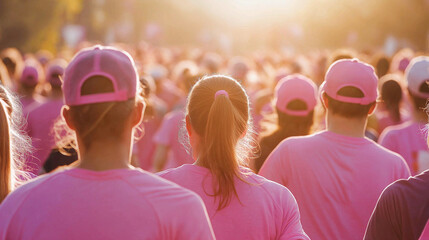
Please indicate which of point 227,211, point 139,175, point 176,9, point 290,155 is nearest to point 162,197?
point 139,175

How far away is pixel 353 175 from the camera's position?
3859mm

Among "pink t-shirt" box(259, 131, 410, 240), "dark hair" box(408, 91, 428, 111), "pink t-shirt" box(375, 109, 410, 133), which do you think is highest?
"dark hair" box(408, 91, 428, 111)

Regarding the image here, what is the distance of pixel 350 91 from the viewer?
405 cm

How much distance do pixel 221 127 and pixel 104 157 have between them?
2.87ft

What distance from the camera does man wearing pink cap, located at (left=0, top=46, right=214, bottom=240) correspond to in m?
2.17

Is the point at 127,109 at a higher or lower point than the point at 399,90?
higher

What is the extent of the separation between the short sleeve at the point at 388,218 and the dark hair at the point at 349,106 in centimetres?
124

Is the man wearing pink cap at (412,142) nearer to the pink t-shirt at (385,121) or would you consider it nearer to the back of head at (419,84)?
the back of head at (419,84)

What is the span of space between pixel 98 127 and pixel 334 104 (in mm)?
2095

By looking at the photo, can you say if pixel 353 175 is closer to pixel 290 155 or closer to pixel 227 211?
pixel 290 155

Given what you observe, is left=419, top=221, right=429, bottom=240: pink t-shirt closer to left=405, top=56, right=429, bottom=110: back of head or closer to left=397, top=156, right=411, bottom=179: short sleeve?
left=397, top=156, right=411, bottom=179: short sleeve

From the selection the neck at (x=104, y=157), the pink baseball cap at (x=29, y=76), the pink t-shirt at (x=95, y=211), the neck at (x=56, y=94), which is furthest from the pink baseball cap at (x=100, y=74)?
the pink baseball cap at (x=29, y=76)

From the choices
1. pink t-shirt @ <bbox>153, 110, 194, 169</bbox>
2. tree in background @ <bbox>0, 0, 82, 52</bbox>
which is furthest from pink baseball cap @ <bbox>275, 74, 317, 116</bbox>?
tree in background @ <bbox>0, 0, 82, 52</bbox>

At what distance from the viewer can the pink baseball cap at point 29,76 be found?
24.6ft
